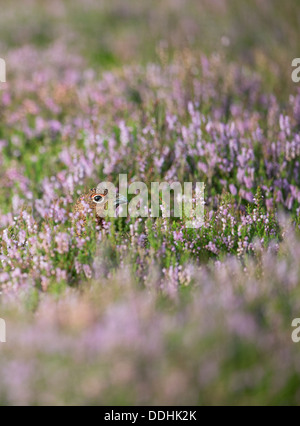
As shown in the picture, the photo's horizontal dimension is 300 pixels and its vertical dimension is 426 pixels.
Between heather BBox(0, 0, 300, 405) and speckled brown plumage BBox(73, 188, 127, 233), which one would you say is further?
speckled brown plumage BBox(73, 188, 127, 233)

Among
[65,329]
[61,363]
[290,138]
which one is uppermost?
[290,138]

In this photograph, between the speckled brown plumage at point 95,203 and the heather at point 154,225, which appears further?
the speckled brown plumage at point 95,203

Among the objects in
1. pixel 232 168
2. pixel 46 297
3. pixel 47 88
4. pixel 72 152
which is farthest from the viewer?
pixel 47 88

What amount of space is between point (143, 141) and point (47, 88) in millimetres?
2549

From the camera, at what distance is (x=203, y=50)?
6680 millimetres

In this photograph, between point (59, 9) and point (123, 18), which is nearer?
point (123, 18)

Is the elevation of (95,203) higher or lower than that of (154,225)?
higher

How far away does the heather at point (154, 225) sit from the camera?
6.13 ft

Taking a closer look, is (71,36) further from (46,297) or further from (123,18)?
(46,297)

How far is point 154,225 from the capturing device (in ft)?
10.2

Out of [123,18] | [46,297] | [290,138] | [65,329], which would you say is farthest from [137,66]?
[65,329]

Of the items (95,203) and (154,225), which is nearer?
(154,225)

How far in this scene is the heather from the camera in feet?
6.13

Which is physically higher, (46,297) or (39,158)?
(39,158)
